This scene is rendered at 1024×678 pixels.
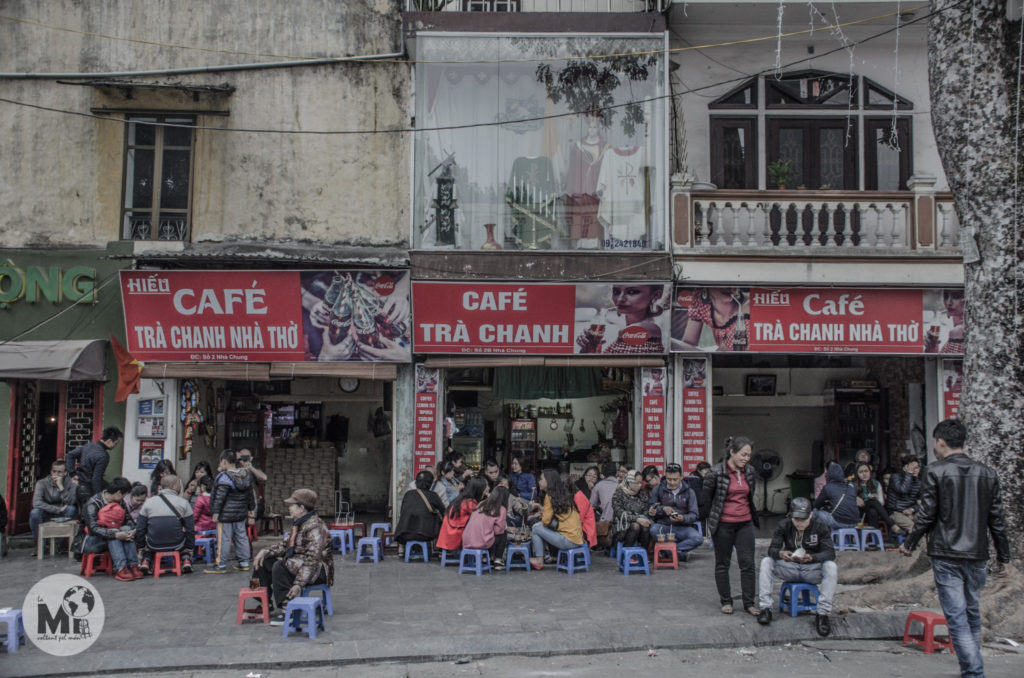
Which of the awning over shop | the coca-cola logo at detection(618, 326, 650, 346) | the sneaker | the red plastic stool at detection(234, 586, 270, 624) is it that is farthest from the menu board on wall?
the awning over shop

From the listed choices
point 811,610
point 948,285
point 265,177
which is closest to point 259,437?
point 265,177

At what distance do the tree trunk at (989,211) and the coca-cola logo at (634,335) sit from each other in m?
5.55

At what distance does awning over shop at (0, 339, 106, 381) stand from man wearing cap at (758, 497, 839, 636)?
10417 millimetres

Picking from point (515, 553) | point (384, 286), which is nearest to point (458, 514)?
point (515, 553)

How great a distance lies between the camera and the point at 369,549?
12641mm

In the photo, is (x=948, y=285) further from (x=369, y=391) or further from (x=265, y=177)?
(x=265, y=177)

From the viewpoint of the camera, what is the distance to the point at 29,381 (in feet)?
47.8

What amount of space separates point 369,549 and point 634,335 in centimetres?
537

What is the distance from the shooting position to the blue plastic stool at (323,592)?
873cm

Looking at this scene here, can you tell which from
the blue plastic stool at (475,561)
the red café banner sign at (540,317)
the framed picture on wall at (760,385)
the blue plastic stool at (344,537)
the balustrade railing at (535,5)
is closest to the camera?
the blue plastic stool at (475,561)

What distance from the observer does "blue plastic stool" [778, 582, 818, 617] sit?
8.70 m

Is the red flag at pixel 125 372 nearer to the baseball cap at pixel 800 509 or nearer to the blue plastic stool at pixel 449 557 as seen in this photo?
the blue plastic stool at pixel 449 557

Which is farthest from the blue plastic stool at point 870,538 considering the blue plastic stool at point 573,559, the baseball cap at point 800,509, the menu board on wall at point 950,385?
the baseball cap at point 800,509

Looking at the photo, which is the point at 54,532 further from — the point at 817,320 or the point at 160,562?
the point at 817,320
